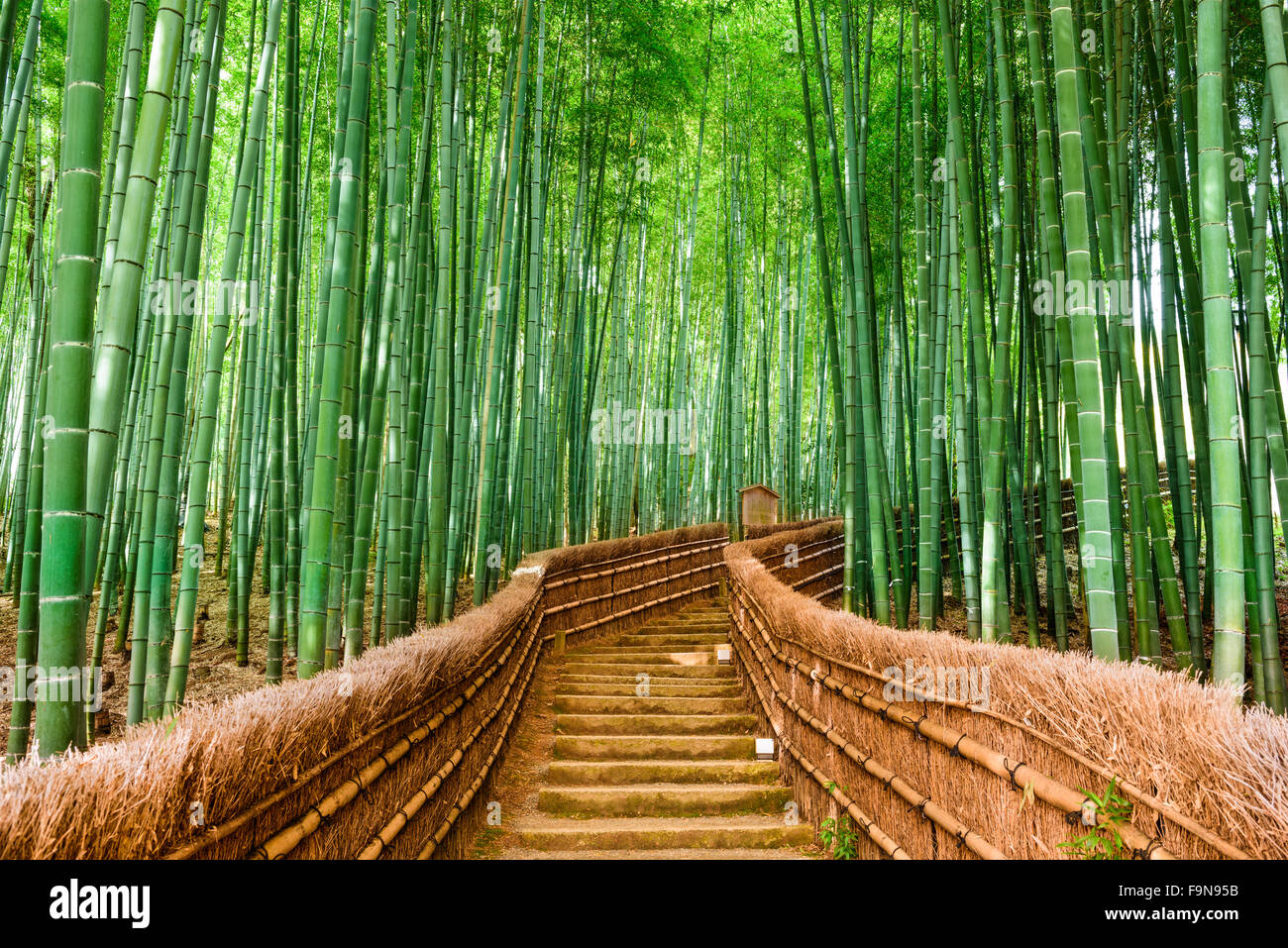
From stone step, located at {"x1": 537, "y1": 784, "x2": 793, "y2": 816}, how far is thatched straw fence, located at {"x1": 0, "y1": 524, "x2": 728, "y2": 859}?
0.31 meters

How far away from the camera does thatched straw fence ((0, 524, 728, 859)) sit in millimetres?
1100

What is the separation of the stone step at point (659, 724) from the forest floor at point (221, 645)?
132 cm

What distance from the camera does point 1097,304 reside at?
129 inches

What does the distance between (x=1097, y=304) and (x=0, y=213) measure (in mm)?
4252

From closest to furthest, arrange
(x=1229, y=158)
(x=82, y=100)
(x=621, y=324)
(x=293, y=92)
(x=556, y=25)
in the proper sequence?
(x=82, y=100) < (x=1229, y=158) < (x=293, y=92) < (x=556, y=25) < (x=621, y=324)

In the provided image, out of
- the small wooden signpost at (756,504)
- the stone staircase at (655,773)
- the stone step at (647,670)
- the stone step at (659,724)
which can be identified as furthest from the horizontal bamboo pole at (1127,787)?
the small wooden signpost at (756,504)

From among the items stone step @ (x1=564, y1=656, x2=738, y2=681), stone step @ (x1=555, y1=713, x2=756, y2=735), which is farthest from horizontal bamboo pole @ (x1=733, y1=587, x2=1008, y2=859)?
stone step @ (x1=564, y1=656, x2=738, y2=681)

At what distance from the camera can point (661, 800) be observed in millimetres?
3307

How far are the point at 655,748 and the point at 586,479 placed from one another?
3911mm

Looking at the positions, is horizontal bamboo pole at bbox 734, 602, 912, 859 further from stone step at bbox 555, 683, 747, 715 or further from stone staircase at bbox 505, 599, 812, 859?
stone step at bbox 555, 683, 747, 715

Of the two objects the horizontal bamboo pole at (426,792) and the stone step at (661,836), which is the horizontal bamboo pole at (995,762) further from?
the horizontal bamboo pole at (426,792)

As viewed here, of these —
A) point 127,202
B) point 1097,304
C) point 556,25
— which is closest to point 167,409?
point 127,202

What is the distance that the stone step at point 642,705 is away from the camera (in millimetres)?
4375
